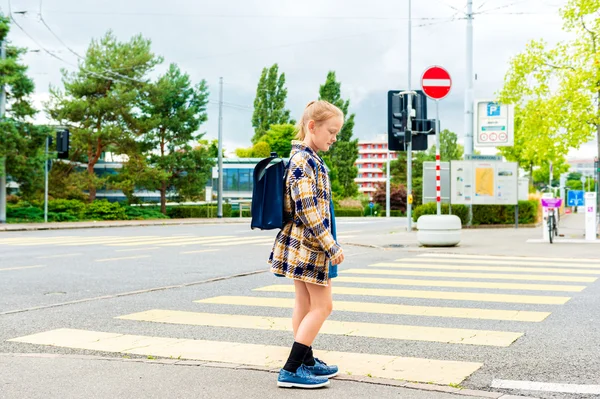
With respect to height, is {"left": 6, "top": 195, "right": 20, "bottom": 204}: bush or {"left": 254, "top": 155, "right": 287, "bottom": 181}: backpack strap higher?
{"left": 254, "top": 155, "right": 287, "bottom": 181}: backpack strap

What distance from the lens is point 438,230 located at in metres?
16.2

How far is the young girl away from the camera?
168 inches

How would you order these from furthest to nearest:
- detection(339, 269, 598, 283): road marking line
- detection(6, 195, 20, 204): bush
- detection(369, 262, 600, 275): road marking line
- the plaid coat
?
detection(6, 195, 20, 204): bush
detection(369, 262, 600, 275): road marking line
detection(339, 269, 598, 283): road marking line
the plaid coat

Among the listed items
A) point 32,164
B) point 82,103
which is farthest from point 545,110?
point 82,103

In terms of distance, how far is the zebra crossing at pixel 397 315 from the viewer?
5.24 m

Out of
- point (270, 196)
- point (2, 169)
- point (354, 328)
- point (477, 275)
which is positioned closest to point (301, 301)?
point (270, 196)

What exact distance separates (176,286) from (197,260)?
4.11m

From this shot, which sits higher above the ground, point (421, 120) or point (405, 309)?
point (421, 120)

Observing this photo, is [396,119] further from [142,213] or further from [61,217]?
[142,213]

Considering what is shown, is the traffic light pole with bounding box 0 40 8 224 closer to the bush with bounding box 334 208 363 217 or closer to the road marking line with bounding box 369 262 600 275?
the road marking line with bounding box 369 262 600 275

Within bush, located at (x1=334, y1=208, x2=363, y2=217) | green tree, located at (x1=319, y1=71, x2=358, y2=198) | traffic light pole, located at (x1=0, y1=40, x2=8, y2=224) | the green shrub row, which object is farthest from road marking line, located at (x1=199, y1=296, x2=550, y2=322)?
green tree, located at (x1=319, y1=71, x2=358, y2=198)

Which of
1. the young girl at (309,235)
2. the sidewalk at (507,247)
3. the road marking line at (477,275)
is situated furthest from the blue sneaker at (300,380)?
the sidewalk at (507,247)

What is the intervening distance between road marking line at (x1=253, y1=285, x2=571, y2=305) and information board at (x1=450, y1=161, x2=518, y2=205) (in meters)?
16.5

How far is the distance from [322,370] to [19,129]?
29861 millimetres
